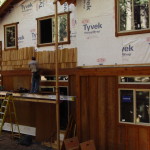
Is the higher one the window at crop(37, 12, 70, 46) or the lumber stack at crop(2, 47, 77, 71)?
the window at crop(37, 12, 70, 46)

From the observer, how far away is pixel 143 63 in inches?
408

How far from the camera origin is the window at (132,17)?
1045 centimetres

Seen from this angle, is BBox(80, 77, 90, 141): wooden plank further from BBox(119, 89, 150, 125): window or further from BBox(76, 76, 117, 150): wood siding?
BBox(119, 89, 150, 125): window

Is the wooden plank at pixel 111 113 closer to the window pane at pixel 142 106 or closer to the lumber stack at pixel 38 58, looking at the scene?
the window pane at pixel 142 106

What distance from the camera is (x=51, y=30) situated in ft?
45.8

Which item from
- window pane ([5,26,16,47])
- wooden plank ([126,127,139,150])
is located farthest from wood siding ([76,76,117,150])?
window pane ([5,26,16,47])

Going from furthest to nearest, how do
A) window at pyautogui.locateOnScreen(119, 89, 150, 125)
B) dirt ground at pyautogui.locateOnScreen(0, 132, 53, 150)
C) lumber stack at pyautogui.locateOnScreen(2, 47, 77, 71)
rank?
dirt ground at pyautogui.locateOnScreen(0, 132, 53, 150), lumber stack at pyautogui.locateOnScreen(2, 47, 77, 71), window at pyautogui.locateOnScreen(119, 89, 150, 125)

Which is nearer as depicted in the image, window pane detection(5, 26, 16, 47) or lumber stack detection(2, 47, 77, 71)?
lumber stack detection(2, 47, 77, 71)

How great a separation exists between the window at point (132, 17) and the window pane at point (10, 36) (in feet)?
23.6

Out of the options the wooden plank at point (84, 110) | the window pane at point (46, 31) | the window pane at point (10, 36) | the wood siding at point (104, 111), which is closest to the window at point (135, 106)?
the wood siding at point (104, 111)

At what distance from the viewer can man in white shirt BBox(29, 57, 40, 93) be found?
1349 cm

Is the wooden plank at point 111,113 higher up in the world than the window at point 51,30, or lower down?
lower down

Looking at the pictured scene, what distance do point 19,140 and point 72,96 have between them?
405 centimetres

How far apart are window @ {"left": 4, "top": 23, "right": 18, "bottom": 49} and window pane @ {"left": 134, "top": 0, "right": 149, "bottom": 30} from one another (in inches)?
298
